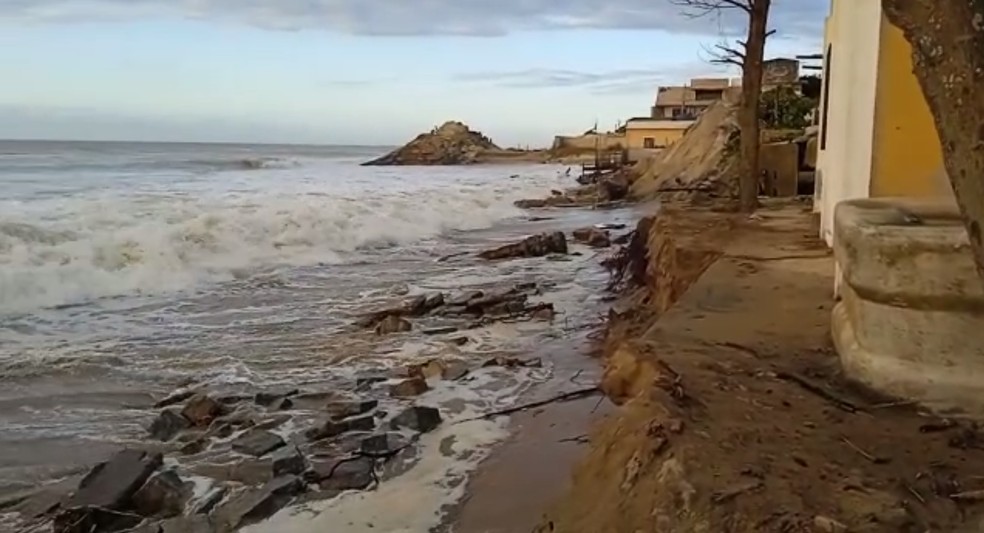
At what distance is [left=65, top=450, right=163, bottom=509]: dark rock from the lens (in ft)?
17.9

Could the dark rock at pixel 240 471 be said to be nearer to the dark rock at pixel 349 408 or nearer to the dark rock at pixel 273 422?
the dark rock at pixel 273 422

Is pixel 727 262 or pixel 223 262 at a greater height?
pixel 727 262

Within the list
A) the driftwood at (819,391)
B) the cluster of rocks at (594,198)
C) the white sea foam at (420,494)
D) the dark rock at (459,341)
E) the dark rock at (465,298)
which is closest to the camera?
the driftwood at (819,391)

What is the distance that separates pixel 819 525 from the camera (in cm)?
310

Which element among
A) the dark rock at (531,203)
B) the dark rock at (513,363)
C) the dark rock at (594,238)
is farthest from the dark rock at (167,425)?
the dark rock at (531,203)

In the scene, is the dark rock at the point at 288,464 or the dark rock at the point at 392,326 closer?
the dark rock at the point at 288,464

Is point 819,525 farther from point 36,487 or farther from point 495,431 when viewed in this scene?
point 36,487

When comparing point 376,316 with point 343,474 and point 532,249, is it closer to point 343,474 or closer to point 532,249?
point 343,474

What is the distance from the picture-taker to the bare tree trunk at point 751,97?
14.6 m

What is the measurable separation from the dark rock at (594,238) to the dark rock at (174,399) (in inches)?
484

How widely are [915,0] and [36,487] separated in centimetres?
589

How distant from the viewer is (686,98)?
67875 millimetres

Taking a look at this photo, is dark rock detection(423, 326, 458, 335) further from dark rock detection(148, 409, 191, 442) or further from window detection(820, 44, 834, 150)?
window detection(820, 44, 834, 150)

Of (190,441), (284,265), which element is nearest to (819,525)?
(190,441)
